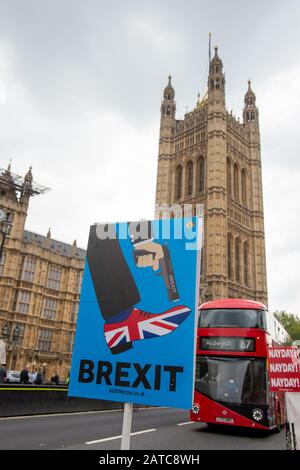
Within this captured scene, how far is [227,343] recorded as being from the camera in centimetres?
1100

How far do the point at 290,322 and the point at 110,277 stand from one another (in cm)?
7067

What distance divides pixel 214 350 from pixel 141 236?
8647mm

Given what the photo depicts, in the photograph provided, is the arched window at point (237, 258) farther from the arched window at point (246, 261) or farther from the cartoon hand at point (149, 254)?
the cartoon hand at point (149, 254)

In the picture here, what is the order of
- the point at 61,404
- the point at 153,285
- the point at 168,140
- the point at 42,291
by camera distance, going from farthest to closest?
1. the point at 168,140
2. the point at 42,291
3. the point at 61,404
4. the point at 153,285

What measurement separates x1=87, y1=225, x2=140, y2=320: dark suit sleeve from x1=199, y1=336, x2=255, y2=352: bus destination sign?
8438mm

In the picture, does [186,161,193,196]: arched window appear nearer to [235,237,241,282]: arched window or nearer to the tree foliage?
[235,237,241,282]: arched window

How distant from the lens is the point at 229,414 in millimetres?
10484

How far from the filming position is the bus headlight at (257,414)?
10157 millimetres

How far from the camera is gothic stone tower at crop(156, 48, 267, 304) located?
2003 inches

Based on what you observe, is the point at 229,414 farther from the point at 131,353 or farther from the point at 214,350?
the point at 131,353

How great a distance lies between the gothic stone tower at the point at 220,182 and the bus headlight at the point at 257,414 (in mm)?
36391

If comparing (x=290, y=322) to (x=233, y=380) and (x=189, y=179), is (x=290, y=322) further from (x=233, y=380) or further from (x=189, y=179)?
(x=233, y=380)

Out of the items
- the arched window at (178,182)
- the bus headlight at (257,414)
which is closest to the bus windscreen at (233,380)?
the bus headlight at (257,414)
